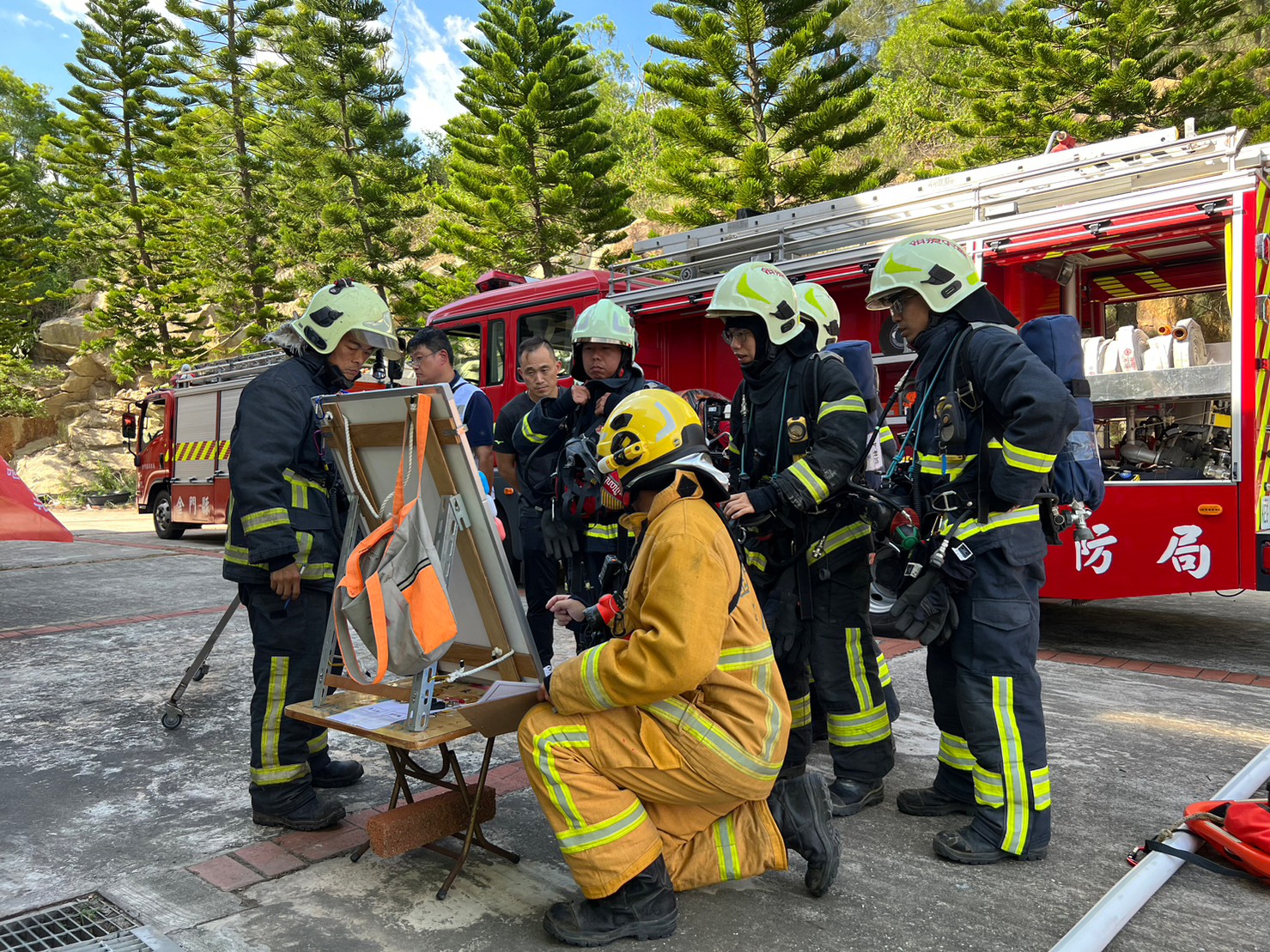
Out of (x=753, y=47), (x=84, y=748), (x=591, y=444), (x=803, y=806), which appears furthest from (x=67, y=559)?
(x=753, y=47)

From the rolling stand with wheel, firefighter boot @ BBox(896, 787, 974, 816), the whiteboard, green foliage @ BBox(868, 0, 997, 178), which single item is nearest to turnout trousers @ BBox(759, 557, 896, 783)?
firefighter boot @ BBox(896, 787, 974, 816)

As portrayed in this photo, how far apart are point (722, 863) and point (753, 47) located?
20283mm

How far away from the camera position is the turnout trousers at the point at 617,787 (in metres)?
2.33

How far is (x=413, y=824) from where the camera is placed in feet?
8.71

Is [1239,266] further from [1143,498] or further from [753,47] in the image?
[753,47]

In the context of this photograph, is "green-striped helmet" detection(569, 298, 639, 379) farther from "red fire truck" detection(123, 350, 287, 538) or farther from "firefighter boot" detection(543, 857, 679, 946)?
"red fire truck" detection(123, 350, 287, 538)

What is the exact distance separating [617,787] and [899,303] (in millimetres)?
1935

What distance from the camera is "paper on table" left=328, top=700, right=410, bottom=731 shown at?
104 inches

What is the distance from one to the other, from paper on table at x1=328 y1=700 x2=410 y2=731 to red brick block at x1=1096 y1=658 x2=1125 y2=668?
172 inches

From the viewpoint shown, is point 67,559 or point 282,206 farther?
point 282,206

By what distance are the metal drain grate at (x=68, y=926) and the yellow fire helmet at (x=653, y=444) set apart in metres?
1.74

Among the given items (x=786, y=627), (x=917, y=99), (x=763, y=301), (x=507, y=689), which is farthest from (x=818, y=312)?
(x=917, y=99)

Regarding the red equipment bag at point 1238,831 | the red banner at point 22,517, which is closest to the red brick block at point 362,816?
the red banner at point 22,517

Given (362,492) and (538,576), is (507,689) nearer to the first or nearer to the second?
(362,492)
